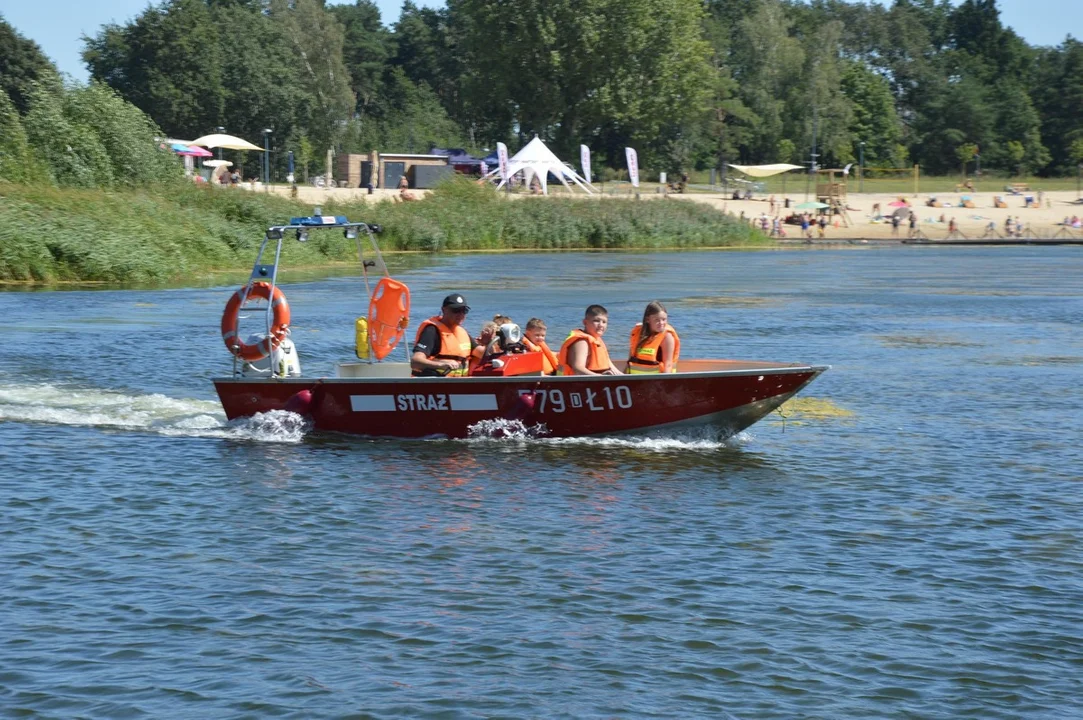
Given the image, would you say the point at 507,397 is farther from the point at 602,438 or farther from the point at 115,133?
the point at 115,133

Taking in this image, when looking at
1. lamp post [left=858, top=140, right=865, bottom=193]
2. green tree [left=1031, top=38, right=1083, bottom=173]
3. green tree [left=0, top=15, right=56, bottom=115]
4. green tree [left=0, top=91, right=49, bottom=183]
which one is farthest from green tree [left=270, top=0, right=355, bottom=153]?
green tree [left=1031, top=38, right=1083, bottom=173]

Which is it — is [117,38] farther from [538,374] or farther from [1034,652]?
[1034,652]

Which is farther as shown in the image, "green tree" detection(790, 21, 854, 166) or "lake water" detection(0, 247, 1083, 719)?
"green tree" detection(790, 21, 854, 166)

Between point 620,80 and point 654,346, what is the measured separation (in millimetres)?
74493

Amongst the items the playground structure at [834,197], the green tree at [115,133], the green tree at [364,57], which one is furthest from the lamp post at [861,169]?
the green tree at [115,133]

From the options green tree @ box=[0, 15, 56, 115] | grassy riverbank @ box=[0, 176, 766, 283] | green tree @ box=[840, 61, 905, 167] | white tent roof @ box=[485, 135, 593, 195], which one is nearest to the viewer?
grassy riverbank @ box=[0, 176, 766, 283]

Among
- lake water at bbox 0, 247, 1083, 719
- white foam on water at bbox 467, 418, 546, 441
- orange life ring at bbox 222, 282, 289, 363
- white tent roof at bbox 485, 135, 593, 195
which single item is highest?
white tent roof at bbox 485, 135, 593, 195

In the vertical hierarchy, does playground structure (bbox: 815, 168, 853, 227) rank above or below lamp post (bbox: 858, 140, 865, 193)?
below

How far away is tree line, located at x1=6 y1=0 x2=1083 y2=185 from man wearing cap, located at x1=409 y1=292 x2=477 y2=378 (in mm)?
67736

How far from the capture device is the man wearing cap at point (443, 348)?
15.8 metres

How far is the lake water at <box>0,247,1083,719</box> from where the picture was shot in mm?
8836

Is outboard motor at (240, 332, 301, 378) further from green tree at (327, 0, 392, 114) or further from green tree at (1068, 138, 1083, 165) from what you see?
green tree at (327, 0, 392, 114)

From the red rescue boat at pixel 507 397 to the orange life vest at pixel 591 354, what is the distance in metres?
0.29

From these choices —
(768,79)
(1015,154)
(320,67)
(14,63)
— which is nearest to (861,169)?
(768,79)
